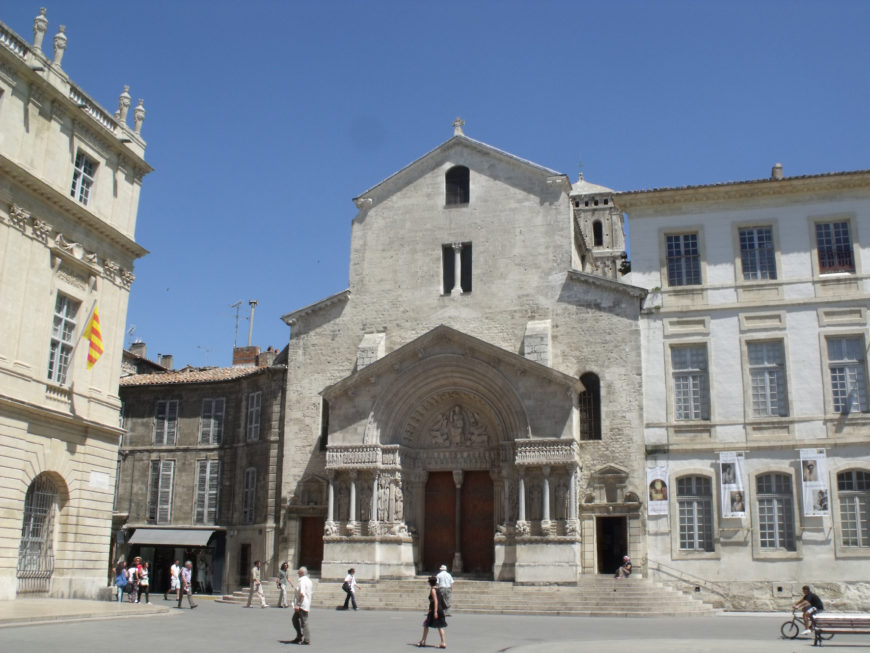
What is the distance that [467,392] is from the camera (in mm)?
27203

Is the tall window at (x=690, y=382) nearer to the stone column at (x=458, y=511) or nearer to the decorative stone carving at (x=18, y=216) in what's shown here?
the stone column at (x=458, y=511)

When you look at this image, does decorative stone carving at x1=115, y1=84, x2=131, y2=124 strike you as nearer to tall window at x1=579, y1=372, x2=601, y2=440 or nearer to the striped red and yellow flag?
the striped red and yellow flag

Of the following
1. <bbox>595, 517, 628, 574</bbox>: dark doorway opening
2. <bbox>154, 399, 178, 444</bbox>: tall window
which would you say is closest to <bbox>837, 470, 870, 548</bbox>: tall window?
<bbox>595, 517, 628, 574</bbox>: dark doorway opening

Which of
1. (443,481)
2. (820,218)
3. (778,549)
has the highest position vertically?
(820,218)

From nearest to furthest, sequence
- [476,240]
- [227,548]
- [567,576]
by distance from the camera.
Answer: [567,576] < [476,240] < [227,548]

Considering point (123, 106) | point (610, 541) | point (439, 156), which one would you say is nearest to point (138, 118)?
point (123, 106)

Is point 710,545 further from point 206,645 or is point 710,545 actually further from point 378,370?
point 206,645

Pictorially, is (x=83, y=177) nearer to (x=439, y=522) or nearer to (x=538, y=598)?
(x=439, y=522)

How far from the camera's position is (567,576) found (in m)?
24.3

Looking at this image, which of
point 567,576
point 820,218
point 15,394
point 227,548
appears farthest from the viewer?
→ point 227,548

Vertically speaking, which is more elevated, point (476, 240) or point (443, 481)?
point (476, 240)

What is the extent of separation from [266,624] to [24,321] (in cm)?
933

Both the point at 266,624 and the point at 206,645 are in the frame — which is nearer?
the point at 206,645

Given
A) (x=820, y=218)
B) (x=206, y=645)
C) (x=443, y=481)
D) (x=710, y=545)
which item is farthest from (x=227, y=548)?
(x=820, y=218)
